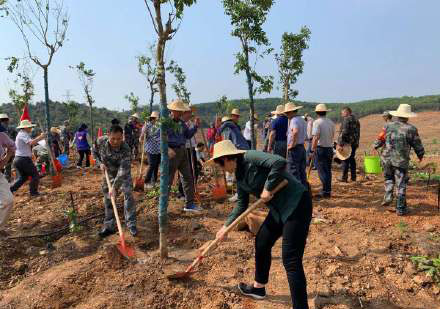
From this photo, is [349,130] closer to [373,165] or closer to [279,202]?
[373,165]

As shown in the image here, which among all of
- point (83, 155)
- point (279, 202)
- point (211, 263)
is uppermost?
point (279, 202)

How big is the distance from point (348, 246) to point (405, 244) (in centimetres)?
74

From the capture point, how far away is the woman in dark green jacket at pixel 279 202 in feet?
9.40

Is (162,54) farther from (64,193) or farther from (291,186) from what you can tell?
(64,193)

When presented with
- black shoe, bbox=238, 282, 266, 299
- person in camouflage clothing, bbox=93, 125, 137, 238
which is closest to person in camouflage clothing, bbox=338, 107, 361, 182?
person in camouflage clothing, bbox=93, 125, 137, 238

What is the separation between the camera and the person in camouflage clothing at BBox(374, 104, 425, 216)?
5.45m

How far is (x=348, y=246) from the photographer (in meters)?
4.62

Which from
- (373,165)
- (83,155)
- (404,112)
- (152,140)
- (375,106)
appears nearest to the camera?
(404,112)

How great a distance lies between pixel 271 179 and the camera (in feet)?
9.39

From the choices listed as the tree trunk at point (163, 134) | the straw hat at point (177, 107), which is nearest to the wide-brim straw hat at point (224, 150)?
the tree trunk at point (163, 134)

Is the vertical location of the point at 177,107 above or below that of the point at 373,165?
above

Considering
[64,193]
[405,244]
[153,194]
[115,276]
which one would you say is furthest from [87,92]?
[405,244]

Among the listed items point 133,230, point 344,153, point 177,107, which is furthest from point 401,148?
point 133,230

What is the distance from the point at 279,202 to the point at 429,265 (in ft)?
7.63
